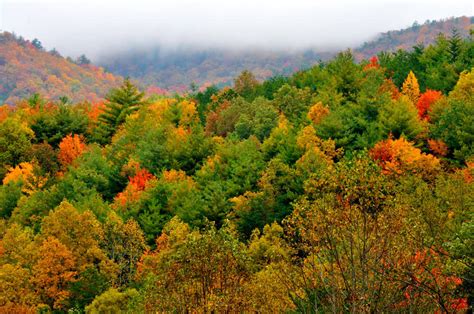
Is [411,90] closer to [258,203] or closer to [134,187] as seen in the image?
[258,203]

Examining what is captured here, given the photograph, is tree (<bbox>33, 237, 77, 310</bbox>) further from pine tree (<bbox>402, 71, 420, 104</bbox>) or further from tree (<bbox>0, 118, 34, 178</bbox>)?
→ pine tree (<bbox>402, 71, 420, 104</bbox>)

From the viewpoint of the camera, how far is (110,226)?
53.0 metres

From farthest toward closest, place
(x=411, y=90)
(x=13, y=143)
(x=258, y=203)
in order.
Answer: (x=13, y=143), (x=411, y=90), (x=258, y=203)

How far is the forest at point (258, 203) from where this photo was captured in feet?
74.7

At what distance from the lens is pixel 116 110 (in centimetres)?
11094

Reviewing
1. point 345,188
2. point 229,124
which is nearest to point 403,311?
point 345,188

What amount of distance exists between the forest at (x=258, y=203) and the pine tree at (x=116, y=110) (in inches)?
14.9

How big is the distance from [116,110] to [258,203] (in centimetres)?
6327

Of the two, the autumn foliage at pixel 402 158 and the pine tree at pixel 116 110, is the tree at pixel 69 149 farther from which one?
the autumn foliage at pixel 402 158

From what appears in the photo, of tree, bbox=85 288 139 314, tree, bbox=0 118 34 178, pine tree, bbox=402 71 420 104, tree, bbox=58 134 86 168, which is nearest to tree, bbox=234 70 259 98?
tree, bbox=58 134 86 168

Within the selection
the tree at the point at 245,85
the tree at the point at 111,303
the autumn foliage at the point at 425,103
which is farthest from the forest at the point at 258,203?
the tree at the point at 245,85

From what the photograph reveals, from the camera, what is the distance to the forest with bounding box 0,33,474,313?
22769 mm

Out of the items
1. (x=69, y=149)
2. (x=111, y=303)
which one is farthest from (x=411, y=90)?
(x=111, y=303)

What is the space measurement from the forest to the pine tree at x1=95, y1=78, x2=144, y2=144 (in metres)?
0.38
